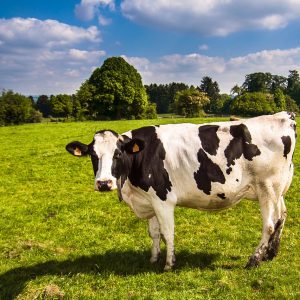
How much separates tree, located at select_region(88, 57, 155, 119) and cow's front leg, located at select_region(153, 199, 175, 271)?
199ft

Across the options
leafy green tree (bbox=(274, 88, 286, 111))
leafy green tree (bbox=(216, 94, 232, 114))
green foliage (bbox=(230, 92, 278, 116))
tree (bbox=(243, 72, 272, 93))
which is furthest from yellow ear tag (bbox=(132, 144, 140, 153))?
tree (bbox=(243, 72, 272, 93))

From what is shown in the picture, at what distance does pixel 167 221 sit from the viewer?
7.91 meters

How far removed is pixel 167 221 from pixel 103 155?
6.80ft

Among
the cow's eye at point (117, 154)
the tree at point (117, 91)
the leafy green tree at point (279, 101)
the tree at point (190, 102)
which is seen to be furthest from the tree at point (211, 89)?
the cow's eye at point (117, 154)

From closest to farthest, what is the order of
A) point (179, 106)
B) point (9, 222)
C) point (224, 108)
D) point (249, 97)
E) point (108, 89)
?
point (9, 222) → point (108, 89) → point (179, 106) → point (249, 97) → point (224, 108)

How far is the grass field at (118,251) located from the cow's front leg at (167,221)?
12.1 inches

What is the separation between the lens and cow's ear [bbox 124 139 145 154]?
7.45m

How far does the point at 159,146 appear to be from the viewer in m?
8.02

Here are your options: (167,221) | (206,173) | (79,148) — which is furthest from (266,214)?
(79,148)

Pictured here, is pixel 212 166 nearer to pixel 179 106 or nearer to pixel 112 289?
pixel 112 289

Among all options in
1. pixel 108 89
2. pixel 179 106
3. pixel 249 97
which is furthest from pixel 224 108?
pixel 108 89

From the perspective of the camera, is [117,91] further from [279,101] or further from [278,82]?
[278,82]

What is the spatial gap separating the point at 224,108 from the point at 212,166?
127m

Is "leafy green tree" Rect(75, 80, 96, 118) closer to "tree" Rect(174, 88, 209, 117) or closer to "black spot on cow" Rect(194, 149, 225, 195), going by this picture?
"tree" Rect(174, 88, 209, 117)
